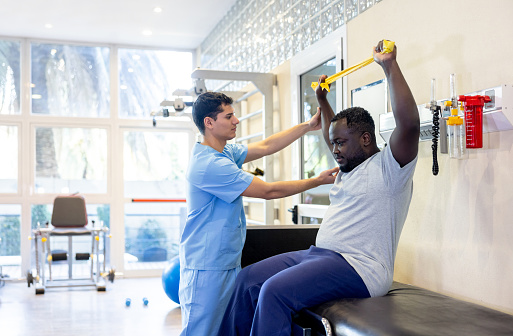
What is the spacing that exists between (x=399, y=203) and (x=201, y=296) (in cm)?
97

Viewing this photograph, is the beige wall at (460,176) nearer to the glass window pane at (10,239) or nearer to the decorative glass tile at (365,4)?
the decorative glass tile at (365,4)

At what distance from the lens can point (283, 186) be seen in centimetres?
246

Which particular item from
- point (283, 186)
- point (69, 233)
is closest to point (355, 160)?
point (283, 186)

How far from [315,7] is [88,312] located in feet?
10.4

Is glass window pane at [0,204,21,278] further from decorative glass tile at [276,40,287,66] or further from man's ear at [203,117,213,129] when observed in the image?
man's ear at [203,117,213,129]

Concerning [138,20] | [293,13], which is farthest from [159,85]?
[293,13]

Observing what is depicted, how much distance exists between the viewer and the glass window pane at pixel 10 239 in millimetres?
6523

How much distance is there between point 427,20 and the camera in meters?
2.42

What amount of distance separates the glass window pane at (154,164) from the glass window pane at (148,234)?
18 centimetres

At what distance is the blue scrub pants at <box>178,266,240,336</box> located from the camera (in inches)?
95.9

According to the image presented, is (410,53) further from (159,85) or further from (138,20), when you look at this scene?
(159,85)

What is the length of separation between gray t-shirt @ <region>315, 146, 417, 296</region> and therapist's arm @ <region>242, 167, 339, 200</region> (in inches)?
11.9


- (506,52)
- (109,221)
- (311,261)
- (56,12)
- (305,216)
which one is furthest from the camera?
(109,221)

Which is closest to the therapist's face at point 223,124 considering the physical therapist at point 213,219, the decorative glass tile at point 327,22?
the physical therapist at point 213,219
